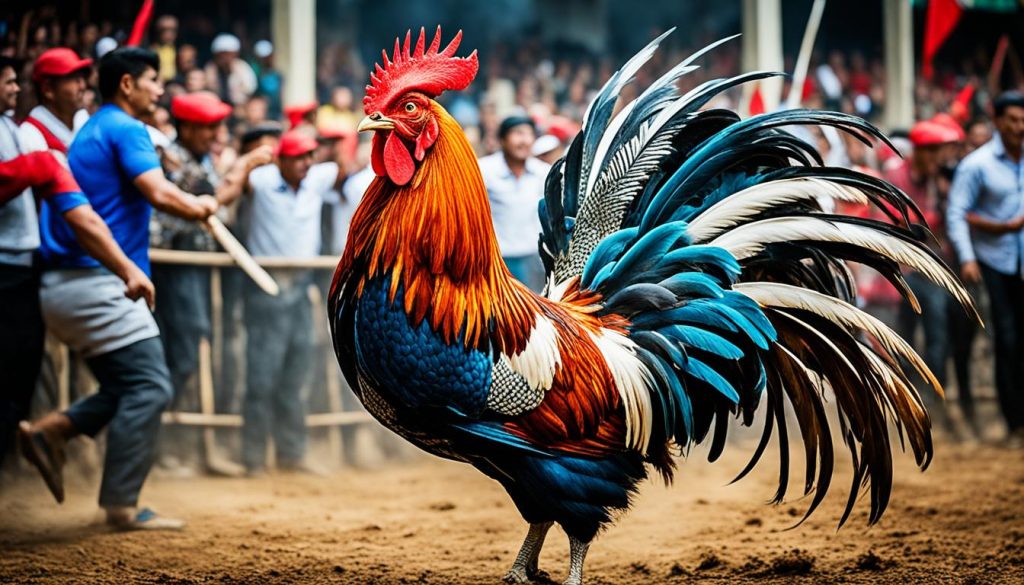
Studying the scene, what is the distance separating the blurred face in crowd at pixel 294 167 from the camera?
24.0ft

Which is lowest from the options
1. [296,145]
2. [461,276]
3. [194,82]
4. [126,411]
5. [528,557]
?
[528,557]

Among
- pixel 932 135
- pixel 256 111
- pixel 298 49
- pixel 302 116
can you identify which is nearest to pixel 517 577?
pixel 302 116

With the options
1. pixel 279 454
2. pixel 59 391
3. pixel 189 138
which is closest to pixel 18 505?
pixel 59 391

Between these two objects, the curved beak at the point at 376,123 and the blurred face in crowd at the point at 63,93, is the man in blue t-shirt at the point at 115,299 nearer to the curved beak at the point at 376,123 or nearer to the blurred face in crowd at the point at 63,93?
the blurred face in crowd at the point at 63,93

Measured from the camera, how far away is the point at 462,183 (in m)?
3.47

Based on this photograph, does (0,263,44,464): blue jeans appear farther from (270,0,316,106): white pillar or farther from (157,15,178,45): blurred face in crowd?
(157,15,178,45): blurred face in crowd

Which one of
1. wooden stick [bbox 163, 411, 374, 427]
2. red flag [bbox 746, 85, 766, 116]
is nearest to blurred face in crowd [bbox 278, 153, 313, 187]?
wooden stick [bbox 163, 411, 374, 427]

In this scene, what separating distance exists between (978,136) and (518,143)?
5305 mm

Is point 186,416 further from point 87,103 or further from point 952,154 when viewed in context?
point 952,154

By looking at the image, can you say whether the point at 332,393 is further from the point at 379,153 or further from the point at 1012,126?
the point at 1012,126

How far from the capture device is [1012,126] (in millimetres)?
7891

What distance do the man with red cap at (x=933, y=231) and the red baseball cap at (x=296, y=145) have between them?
4.74 meters

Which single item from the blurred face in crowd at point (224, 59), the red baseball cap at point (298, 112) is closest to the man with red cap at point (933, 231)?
the red baseball cap at point (298, 112)

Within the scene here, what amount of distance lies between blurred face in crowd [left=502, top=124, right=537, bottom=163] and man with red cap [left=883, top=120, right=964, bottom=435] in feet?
10.2
